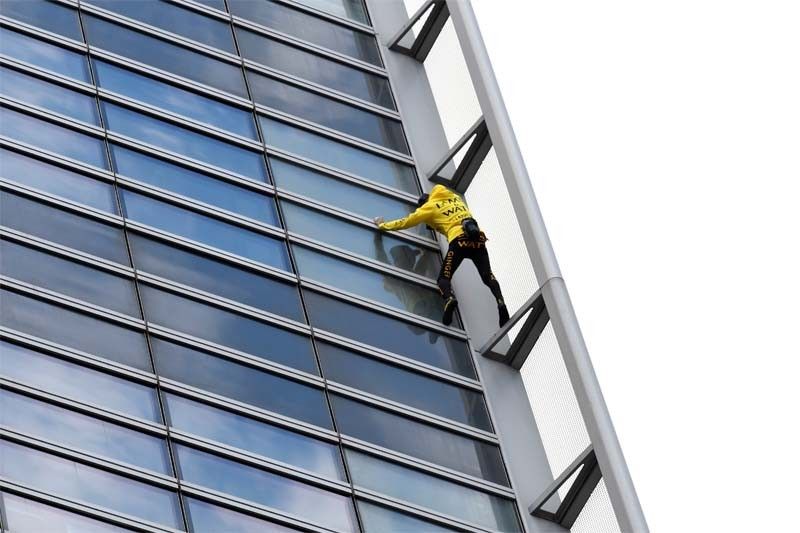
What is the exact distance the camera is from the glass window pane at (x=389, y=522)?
21.3 meters

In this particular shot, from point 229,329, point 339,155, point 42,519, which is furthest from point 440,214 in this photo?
point 42,519

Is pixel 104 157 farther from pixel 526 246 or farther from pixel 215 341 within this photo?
pixel 526 246

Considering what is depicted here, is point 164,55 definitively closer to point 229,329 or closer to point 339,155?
point 339,155

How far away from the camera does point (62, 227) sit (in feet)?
75.1

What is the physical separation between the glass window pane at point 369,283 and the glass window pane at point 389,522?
10.9 feet

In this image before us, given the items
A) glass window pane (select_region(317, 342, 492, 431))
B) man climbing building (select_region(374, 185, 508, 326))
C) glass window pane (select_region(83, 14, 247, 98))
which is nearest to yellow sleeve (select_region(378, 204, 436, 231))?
man climbing building (select_region(374, 185, 508, 326))

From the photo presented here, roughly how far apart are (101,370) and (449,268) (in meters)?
4.81

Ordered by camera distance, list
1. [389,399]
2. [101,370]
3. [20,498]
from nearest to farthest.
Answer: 1. [20,498]
2. [101,370]
3. [389,399]

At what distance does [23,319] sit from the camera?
849 inches

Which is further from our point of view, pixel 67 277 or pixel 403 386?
pixel 403 386

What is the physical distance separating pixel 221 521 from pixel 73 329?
9.24 ft

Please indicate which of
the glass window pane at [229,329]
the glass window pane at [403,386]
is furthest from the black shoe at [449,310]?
the glass window pane at [229,329]

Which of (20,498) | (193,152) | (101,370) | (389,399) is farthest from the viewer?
(193,152)

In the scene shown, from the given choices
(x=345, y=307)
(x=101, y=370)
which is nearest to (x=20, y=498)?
(x=101, y=370)
